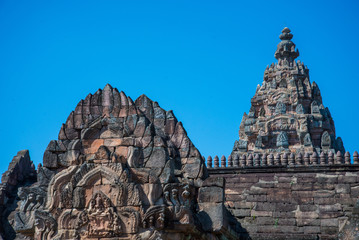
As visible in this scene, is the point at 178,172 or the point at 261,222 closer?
the point at 178,172

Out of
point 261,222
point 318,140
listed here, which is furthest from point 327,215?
point 318,140

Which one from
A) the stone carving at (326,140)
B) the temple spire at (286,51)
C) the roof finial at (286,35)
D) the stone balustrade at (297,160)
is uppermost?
the roof finial at (286,35)

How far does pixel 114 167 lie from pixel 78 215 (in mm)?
1144

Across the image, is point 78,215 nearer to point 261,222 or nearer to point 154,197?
point 154,197

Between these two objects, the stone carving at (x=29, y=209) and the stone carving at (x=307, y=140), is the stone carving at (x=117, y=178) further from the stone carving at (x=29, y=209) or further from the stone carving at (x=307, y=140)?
the stone carving at (x=307, y=140)

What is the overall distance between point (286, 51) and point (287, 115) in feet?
12.2

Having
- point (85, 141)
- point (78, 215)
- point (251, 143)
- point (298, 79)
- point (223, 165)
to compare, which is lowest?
point (78, 215)

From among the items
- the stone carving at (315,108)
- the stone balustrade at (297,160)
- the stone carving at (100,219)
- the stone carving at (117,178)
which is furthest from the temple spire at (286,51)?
the stone carving at (100,219)

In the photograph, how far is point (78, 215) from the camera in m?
16.3

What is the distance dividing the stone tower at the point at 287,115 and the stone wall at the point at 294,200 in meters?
13.8

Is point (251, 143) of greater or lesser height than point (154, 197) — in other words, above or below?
above

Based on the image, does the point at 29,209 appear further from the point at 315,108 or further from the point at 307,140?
the point at 315,108

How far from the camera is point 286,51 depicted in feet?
131

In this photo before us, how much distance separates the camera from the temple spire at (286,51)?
40.0 metres
